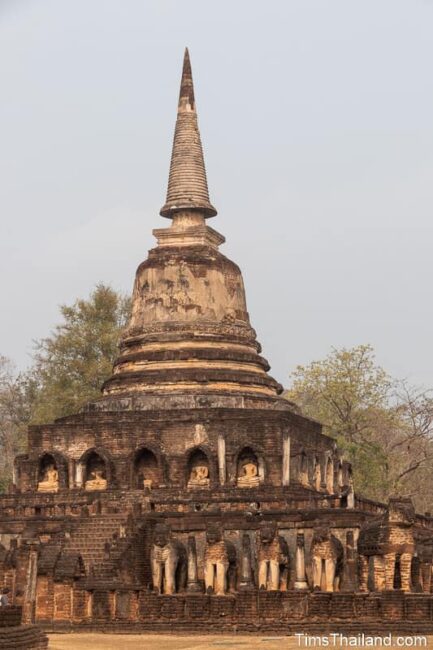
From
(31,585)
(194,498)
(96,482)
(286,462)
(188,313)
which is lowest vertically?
(31,585)

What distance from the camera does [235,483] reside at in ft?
118

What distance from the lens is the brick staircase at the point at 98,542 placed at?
3138 centimetres

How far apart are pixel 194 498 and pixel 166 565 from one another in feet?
12.5

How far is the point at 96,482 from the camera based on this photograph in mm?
37031

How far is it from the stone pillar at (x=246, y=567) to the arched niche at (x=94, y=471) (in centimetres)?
634

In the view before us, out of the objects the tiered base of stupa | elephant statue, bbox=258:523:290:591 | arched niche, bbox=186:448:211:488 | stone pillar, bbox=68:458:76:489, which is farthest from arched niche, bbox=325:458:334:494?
elephant statue, bbox=258:523:290:591

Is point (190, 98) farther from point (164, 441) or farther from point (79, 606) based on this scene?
point (79, 606)

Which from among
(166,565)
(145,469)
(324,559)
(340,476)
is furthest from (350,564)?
(340,476)

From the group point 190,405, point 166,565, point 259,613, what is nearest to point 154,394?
point 190,405

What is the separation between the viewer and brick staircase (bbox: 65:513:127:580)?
103ft

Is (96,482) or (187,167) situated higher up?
(187,167)

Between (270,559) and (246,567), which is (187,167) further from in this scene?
(270,559)

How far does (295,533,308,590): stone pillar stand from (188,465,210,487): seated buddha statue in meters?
4.96

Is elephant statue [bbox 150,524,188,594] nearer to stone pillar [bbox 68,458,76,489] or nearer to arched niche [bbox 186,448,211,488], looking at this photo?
arched niche [bbox 186,448,211,488]
